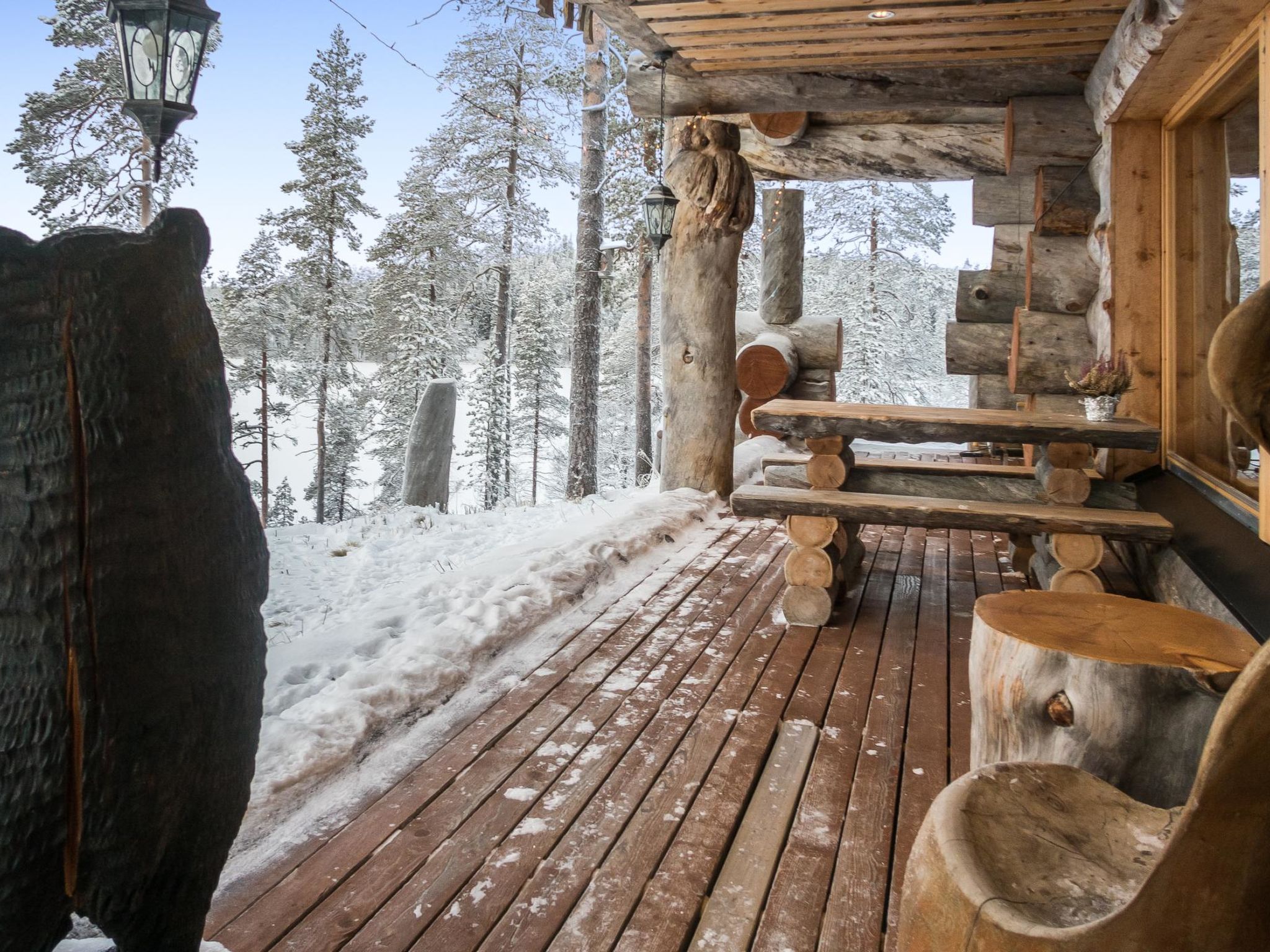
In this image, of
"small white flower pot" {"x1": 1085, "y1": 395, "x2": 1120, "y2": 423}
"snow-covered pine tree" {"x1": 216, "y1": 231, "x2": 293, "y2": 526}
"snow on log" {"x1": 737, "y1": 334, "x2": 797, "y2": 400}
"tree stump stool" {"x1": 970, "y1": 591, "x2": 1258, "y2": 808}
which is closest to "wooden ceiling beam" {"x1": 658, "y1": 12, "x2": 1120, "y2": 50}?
"small white flower pot" {"x1": 1085, "y1": 395, "x2": 1120, "y2": 423}

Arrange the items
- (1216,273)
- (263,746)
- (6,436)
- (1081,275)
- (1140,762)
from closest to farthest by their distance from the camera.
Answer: (6,436) → (1140,762) → (263,746) → (1216,273) → (1081,275)

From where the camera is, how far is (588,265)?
13.5 metres

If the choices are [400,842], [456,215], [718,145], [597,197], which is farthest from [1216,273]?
[456,215]

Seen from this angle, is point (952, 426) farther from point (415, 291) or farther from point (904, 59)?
point (415, 291)

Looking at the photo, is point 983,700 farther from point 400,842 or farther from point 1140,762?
point 400,842

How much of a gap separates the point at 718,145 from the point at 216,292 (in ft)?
40.5

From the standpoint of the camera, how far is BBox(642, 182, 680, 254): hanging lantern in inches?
233

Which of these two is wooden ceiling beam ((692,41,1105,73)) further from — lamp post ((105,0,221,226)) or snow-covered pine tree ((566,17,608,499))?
snow-covered pine tree ((566,17,608,499))

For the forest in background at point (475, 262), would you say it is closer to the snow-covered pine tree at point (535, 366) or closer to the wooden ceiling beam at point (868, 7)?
the snow-covered pine tree at point (535, 366)

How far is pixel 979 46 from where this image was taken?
16.5ft

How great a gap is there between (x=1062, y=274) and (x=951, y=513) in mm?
2277

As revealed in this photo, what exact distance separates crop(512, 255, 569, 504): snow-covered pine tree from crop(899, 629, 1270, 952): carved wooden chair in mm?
19238

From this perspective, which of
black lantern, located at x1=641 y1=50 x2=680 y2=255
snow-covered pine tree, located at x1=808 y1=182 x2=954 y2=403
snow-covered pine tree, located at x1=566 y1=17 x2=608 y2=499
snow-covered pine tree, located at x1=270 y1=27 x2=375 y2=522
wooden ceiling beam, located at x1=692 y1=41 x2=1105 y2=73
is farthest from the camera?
snow-covered pine tree, located at x1=808 y1=182 x2=954 y2=403

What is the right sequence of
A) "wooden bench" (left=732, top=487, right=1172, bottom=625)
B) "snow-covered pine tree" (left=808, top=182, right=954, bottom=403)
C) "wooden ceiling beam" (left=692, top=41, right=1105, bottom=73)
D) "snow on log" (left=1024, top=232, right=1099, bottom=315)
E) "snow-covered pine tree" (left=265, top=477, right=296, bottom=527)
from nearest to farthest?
→ "wooden bench" (left=732, top=487, right=1172, bottom=625) < "wooden ceiling beam" (left=692, top=41, right=1105, bottom=73) < "snow on log" (left=1024, top=232, right=1099, bottom=315) < "snow-covered pine tree" (left=265, top=477, right=296, bottom=527) < "snow-covered pine tree" (left=808, top=182, right=954, bottom=403)
